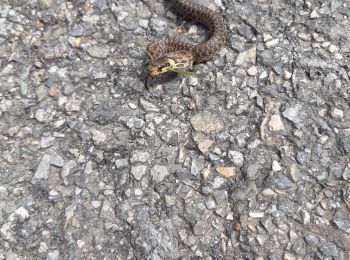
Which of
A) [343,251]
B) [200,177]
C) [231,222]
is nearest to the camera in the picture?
[343,251]

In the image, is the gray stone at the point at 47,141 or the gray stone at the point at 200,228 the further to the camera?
the gray stone at the point at 47,141

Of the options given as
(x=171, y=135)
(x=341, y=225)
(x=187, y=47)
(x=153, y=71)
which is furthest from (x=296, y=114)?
(x=153, y=71)

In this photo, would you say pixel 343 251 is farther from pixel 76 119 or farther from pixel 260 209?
pixel 76 119

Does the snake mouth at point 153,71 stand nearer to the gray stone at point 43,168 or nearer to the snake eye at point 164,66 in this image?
the snake eye at point 164,66

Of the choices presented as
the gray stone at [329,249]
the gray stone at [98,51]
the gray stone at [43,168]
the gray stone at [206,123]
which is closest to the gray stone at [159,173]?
the gray stone at [206,123]

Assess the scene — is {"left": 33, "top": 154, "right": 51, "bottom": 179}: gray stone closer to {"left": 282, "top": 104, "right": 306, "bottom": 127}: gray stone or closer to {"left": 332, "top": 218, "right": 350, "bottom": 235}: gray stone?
{"left": 282, "top": 104, "right": 306, "bottom": 127}: gray stone

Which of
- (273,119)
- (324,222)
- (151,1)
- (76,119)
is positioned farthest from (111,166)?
(151,1)

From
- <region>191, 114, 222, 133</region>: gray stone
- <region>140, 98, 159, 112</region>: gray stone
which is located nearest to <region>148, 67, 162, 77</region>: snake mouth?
<region>140, 98, 159, 112</region>: gray stone
